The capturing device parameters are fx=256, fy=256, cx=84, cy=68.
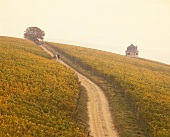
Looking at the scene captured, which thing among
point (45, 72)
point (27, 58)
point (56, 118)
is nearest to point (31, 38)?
point (27, 58)

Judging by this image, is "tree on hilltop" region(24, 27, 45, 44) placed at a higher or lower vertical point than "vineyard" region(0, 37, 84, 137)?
higher

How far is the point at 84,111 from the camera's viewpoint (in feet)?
102

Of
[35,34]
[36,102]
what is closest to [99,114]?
[36,102]

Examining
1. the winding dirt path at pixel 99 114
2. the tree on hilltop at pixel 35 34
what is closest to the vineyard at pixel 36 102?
the winding dirt path at pixel 99 114

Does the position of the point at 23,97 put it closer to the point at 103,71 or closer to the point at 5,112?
the point at 5,112

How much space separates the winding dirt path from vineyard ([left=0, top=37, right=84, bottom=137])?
80.1 inches

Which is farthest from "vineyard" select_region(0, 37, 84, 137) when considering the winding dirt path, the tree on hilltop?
the tree on hilltop

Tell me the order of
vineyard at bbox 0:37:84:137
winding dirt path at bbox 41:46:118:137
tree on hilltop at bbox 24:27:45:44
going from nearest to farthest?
1. vineyard at bbox 0:37:84:137
2. winding dirt path at bbox 41:46:118:137
3. tree on hilltop at bbox 24:27:45:44

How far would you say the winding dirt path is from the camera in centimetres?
2613

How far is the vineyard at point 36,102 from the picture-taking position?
22547 millimetres

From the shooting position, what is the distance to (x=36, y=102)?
29203 millimetres

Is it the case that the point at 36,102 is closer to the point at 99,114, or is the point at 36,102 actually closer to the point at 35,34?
Result: the point at 99,114

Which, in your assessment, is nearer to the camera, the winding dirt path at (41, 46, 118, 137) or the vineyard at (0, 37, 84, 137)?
the vineyard at (0, 37, 84, 137)

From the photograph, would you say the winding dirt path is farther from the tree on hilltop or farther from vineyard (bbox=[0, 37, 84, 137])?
the tree on hilltop
